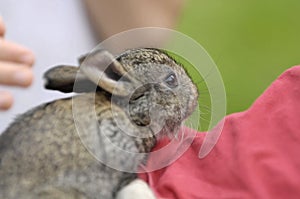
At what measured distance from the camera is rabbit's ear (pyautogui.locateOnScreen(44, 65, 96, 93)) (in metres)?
0.38

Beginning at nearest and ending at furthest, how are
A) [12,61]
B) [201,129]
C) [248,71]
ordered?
1. [12,61]
2. [201,129]
3. [248,71]

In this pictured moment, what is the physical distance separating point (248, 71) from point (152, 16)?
13.1 inches

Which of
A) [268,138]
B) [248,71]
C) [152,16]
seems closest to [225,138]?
[268,138]

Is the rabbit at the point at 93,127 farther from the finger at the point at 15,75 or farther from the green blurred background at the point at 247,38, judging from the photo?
the green blurred background at the point at 247,38

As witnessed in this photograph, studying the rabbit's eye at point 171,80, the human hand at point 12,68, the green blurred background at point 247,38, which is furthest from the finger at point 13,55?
the green blurred background at point 247,38

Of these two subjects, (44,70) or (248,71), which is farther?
(248,71)

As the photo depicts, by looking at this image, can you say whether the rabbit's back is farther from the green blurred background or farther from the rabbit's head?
the green blurred background

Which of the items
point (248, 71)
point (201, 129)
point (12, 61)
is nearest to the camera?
point (12, 61)

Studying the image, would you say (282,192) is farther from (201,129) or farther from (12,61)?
(12,61)

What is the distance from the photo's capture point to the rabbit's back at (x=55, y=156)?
15.3 inches

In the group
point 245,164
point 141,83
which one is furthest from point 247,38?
point 141,83

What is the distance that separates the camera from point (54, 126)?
406 mm

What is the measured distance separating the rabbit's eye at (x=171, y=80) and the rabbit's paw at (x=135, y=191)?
0.28 feet

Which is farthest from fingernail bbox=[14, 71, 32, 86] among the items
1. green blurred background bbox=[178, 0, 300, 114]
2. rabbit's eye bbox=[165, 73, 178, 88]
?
green blurred background bbox=[178, 0, 300, 114]
